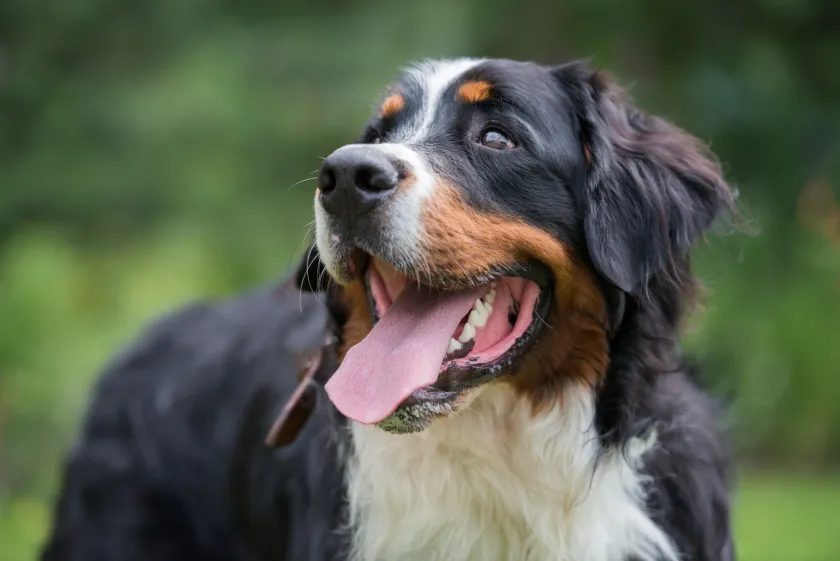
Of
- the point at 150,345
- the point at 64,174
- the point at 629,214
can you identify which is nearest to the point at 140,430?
the point at 150,345

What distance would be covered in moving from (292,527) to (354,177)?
1298mm

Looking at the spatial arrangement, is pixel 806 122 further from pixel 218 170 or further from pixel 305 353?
pixel 305 353

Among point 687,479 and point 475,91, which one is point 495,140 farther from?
point 687,479

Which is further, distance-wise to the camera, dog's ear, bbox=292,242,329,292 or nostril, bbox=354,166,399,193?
dog's ear, bbox=292,242,329,292

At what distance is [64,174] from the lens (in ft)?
26.5

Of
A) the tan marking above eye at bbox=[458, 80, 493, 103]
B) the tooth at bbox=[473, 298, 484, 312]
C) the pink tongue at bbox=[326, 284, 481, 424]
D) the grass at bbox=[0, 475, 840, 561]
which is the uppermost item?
the tan marking above eye at bbox=[458, 80, 493, 103]

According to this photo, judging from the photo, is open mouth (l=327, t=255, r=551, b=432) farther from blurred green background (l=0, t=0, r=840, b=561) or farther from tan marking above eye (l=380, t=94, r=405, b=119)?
blurred green background (l=0, t=0, r=840, b=561)

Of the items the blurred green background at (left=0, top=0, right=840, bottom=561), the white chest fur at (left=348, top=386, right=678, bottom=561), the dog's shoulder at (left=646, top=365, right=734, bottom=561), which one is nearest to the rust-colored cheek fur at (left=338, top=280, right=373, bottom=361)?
the white chest fur at (left=348, top=386, right=678, bottom=561)

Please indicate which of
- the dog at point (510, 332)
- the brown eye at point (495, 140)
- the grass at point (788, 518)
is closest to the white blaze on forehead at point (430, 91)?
→ the dog at point (510, 332)

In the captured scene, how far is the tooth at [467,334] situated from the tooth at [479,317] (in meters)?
0.02

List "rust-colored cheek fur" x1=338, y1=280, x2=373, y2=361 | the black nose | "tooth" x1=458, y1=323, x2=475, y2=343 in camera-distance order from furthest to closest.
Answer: "rust-colored cheek fur" x1=338, y1=280, x2=373, y2=361 → "tooth" x1=458, y1=323, x2=475, y2=343 → the black nose

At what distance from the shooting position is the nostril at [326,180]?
8.21 feet

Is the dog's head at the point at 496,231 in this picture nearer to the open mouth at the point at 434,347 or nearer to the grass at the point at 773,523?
the open mouth at the point at 434,347

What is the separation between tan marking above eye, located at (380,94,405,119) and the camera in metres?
3.04
